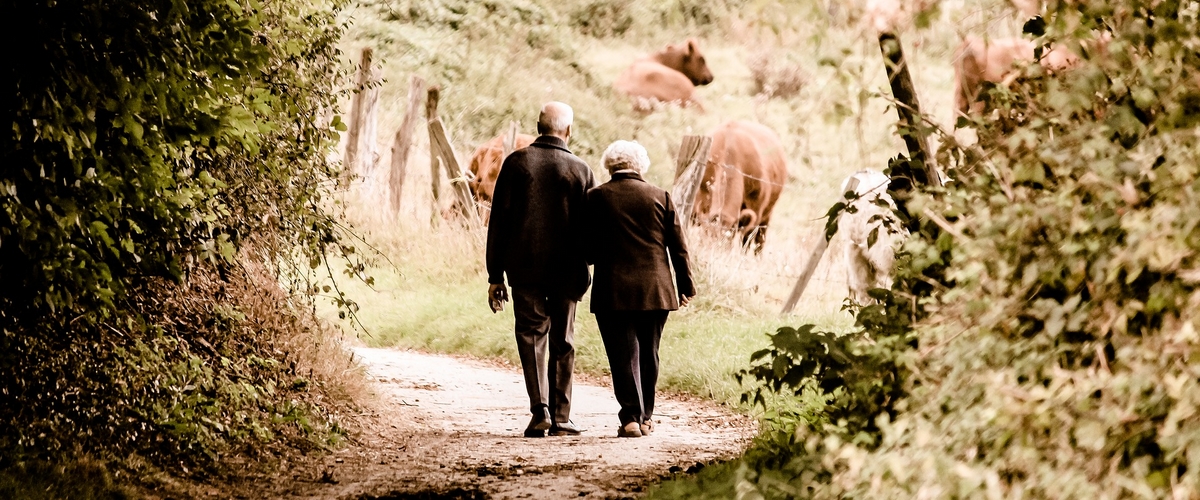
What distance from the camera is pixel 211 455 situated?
19.3 ft

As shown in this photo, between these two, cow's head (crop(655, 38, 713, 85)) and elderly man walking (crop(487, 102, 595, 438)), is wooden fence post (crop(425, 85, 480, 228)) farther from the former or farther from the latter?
cow's head (crop(655, 38, 713, 85))

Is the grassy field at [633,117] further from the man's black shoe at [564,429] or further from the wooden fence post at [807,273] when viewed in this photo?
the man's black shoe at [564,429]

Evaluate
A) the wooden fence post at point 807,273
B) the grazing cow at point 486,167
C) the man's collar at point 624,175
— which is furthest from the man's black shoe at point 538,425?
the grazing cow at point 486,167

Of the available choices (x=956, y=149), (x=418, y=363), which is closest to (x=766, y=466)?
(x=956, y=149)

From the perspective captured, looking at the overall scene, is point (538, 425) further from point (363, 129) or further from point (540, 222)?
point (363, 129)

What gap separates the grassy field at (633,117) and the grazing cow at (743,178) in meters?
0.53

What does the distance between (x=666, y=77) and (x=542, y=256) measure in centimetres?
2101

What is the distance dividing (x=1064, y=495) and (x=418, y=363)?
28.1 feet

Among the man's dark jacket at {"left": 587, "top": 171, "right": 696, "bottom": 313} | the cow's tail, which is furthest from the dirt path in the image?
the cow's tail

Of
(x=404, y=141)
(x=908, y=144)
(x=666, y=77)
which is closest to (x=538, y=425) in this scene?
(x=908, y=144)

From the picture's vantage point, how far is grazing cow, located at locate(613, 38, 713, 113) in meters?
27.6

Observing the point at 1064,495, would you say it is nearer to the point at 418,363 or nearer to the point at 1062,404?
the point at 1062,404

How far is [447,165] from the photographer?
15875 mm

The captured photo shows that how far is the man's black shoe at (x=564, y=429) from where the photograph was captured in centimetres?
741
